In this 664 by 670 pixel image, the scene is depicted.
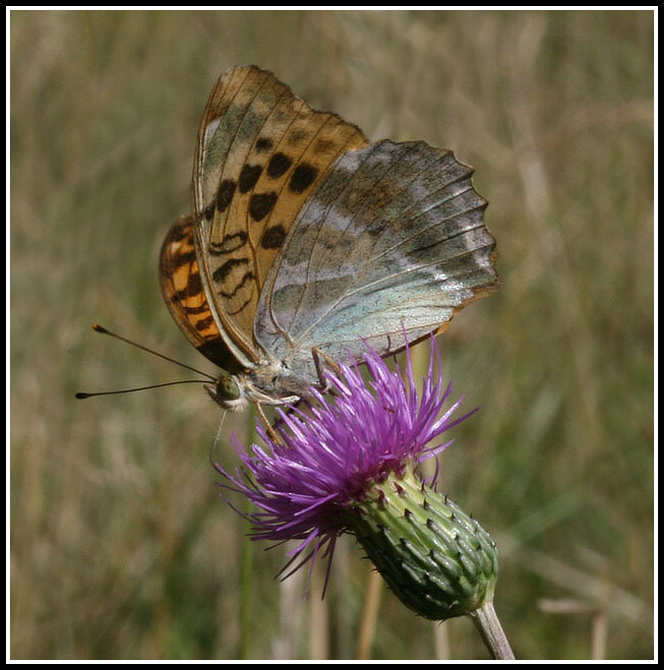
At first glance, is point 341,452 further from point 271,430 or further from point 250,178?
point 250,178

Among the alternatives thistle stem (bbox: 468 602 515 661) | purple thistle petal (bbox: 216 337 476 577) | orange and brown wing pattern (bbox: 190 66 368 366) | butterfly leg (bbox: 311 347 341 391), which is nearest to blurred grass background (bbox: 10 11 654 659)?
orange and brown wing pattern (bbox: 190 66 368 366)

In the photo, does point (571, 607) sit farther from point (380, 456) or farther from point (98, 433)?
point (98, 433)

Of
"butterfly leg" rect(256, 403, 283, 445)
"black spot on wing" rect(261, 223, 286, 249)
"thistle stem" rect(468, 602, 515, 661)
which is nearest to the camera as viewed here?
"thistle stem" rect(468, 602, 515, 661)

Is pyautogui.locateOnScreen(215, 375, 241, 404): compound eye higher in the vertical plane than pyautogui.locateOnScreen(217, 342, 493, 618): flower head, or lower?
higher

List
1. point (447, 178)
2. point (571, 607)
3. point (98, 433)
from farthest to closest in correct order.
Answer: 1. point (98, 433)
2. point (571, 607)
3. point (447, 178)

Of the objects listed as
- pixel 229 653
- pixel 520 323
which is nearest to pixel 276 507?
pixel 229 653

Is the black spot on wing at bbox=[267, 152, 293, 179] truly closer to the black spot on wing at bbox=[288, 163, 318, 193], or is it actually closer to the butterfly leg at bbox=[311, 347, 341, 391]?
the black spot on wing at bbox=[288, 163, 318, 193]

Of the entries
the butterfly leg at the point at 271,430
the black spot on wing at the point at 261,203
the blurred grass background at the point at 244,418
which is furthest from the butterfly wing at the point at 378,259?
the blurred grass background at the point at 244,418
